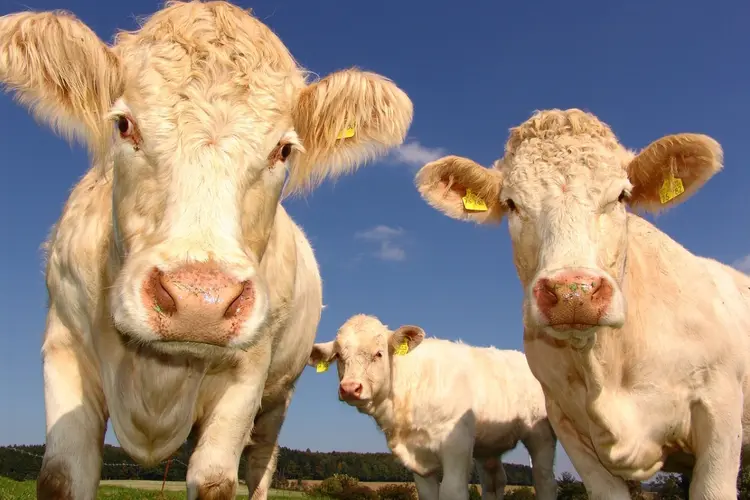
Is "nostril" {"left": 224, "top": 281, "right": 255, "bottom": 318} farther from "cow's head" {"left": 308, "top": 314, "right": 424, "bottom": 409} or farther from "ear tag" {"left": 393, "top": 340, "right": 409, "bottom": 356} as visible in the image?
"ear tag" {"left": 393, "top": 340, "right": 409, "bottom": 356}

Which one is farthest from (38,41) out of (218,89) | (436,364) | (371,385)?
(436,364)

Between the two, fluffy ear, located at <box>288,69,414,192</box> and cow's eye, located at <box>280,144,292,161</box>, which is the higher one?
fluffy ear, located at <box>288,69,414,192</box>

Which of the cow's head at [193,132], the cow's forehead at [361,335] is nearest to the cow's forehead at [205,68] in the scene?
the cow's head at [193,132]

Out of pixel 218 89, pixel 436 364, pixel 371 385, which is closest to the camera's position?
pixel 218 89

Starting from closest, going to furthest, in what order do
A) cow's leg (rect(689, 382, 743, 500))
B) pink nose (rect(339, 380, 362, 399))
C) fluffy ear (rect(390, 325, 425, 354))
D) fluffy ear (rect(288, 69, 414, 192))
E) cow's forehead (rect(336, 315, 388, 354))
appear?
1. fluffy ear (rect(288, 69, 414, 192))
2. cow's leg (rect(689, 382, 743, 500))
3. pink nose (rect(339, 380, 362, 399))
4. cow's forehead (rect(336, 315, 388, 354))
5. fluffy ear (rect(390, 325, 425, 354))

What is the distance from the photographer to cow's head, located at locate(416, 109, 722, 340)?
4.08 meters

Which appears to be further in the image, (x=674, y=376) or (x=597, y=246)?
(x=674, y=376)

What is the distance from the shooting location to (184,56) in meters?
3.50

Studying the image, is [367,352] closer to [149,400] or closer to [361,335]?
[361,335]

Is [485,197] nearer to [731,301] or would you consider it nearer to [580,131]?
[580,131]

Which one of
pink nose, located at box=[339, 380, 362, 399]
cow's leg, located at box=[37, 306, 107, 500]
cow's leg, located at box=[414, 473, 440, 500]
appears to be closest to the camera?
cow's leg, located at box=[37, 306, 107, 500]

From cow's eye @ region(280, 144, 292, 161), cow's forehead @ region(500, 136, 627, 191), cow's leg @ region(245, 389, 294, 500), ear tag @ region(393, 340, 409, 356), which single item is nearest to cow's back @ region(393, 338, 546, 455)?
ear tag @ region(393, 340, 409, 356)

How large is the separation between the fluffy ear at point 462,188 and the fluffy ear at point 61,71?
2.93 metres

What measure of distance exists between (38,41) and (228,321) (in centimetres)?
183
